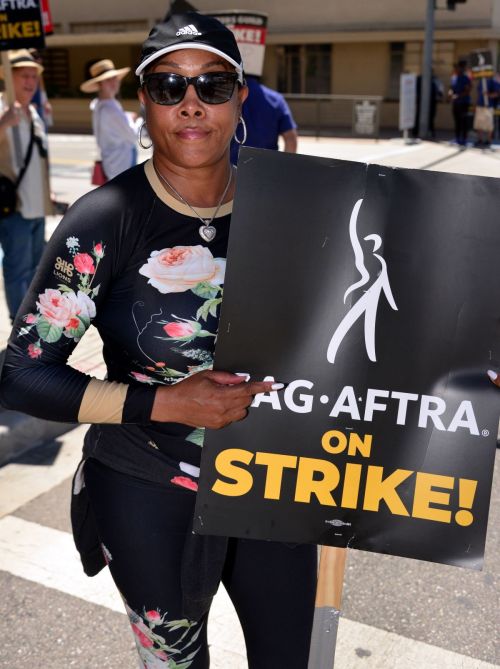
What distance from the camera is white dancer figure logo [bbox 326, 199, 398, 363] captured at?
1.55m

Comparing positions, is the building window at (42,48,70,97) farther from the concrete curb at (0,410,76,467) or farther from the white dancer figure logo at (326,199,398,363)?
the white dancer figure logo at (326,199,398,363)

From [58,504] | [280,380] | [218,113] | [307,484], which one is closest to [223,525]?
[307,484]

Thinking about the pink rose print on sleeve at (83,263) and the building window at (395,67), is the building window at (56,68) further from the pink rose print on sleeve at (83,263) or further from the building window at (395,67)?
the pink rose print on sleeve at (83,263)

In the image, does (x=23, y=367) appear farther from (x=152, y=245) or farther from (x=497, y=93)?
(x=497, y=93)

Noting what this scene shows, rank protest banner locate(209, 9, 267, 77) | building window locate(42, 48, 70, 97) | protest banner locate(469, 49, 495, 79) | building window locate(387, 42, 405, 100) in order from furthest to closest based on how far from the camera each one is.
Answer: building window locate(42, 48, 70, 97) < building window locate(387, 42, 405, 100) < protest banner locate(469, 49, 495, 79) < protest banner locate(209, 9, 267, 77)

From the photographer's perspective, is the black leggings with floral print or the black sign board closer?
the black leggings with floral print

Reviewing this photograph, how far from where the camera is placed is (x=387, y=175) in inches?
60.2

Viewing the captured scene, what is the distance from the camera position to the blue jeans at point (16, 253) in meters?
5.57

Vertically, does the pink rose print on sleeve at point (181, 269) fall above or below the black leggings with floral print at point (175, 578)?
above

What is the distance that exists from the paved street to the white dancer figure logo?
1.62m

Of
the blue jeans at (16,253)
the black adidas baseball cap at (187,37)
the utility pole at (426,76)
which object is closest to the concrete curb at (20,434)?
the blue jeans at (16,253)

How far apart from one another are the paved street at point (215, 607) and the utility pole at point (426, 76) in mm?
17331

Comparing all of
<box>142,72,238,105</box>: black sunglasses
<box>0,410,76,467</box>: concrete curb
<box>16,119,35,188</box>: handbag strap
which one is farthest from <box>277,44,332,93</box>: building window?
<box>142,72,238,105</box>: black sunglasses

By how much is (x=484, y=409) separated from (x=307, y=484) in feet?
1.30
